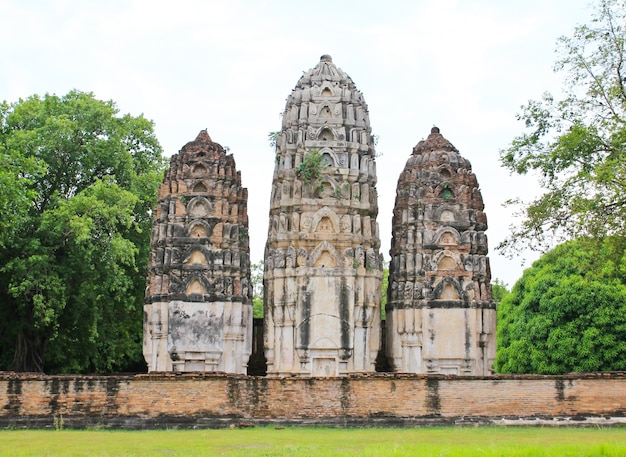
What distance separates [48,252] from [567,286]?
64.9 feet

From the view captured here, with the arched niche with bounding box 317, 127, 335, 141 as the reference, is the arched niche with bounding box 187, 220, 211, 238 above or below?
below

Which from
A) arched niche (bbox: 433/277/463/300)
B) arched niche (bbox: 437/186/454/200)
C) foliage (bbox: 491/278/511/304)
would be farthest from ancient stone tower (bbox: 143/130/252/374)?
foliage (bbox: 491/278/511/304)

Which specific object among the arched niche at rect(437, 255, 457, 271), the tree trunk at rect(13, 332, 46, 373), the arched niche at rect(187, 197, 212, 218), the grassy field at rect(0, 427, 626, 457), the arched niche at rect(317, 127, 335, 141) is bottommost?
the grassy field at rect(0, 427, 626, 457)

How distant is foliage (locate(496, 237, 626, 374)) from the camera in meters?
32.4

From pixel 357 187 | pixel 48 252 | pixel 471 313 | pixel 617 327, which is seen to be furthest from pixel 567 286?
pixel 48 252

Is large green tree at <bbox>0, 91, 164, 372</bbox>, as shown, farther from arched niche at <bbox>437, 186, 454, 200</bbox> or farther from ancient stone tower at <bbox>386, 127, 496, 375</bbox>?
arched niche at <bbox>437, 186, 454, 200</bbox>

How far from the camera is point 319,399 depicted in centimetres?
2045

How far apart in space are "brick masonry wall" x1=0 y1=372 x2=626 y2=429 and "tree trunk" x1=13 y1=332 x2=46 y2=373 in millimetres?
11392

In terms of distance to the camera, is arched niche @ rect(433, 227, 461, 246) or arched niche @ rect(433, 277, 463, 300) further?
arched niche @ rect(433, 227, 461, 246)

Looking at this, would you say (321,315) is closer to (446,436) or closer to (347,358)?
(347,358)

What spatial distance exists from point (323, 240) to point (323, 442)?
38.7ft

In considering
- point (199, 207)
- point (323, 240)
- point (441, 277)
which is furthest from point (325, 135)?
point (441, 277)

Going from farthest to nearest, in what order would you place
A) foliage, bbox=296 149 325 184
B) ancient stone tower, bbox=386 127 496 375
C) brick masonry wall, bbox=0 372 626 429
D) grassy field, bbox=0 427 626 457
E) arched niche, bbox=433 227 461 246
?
arched niche, bbox=433 227 461 246 < foliage, bbox=296 149 325 184 < ancient stone tower, bbox=386 127 496 375 < brick masonry wall, bbox=0 372 626 429 < grassy field, bbox=0 427 626 457

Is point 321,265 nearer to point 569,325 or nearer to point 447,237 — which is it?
point 447,237
